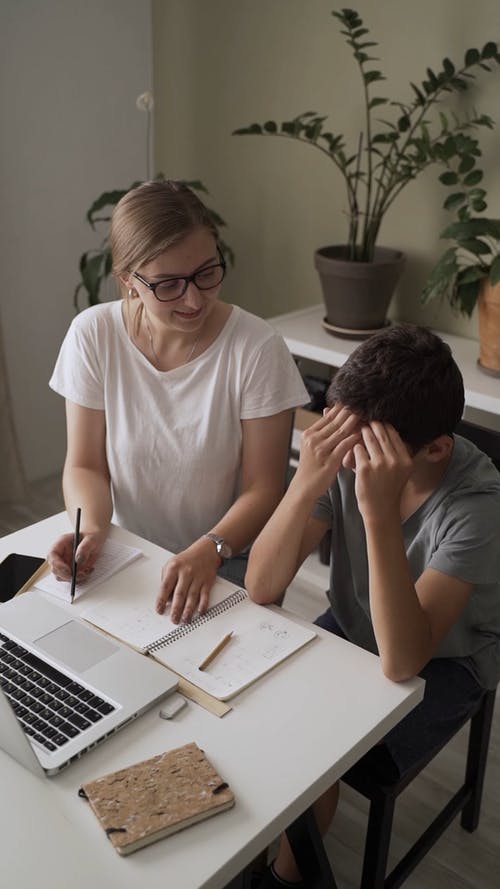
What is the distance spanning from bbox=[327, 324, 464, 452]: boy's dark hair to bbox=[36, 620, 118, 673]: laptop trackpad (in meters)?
0.48

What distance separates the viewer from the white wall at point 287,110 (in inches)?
94.3

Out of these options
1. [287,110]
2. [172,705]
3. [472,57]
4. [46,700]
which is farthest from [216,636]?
[287,110]

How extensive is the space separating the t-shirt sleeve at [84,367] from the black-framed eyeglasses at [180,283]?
18cm

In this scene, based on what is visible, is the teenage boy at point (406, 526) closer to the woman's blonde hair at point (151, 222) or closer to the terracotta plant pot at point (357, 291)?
the woman's blonde hair at point (151, 222)

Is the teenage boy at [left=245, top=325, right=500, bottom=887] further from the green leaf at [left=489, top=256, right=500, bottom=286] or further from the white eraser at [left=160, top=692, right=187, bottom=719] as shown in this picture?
the green leaf at [left=489, top=256, right=500, bottom=286]

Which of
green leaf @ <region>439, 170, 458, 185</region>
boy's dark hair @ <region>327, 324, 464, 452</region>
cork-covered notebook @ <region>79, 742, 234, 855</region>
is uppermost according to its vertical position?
green leaf @ <region>439, 170, 458, 185</region>

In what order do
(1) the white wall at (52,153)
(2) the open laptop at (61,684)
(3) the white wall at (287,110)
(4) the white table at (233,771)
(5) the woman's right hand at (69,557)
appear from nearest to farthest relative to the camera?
(4) the white table at (233,771) → (2) the open laptop at (61,684) → (5) the woman's right hand at (69,557) → (3) the white wall at (287,110) → (1) the white wall at (52,153)

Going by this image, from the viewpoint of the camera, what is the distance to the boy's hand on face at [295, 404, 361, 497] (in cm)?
123

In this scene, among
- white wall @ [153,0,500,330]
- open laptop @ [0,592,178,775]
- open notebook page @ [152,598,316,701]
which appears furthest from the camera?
white wall @ [153,0,500,330]

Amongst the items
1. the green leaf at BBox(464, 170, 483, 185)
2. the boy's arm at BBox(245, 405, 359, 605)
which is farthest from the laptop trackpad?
the green leaf at BBox(464, 170, 483, 185)

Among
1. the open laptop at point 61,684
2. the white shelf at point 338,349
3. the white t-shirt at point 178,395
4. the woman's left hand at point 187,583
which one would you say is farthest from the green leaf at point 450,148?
the open laptop at point 61,684

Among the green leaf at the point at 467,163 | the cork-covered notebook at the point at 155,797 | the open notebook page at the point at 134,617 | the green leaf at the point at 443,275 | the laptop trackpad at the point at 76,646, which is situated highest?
the green leaf at the point at 467,163

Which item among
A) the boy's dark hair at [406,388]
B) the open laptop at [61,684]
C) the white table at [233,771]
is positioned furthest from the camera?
the boy's dark hair at [406,388]

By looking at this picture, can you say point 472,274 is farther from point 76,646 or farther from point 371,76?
point 76,646
